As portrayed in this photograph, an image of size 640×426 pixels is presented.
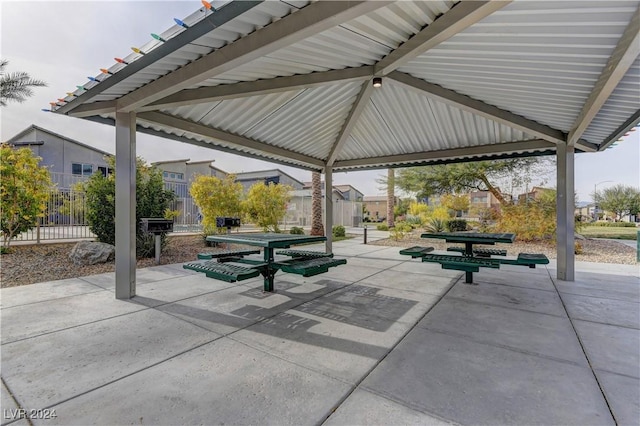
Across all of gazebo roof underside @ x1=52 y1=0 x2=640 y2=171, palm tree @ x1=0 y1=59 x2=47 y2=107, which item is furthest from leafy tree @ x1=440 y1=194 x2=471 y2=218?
palm tree @ x1=0 y1=59 x2=47 y2=107

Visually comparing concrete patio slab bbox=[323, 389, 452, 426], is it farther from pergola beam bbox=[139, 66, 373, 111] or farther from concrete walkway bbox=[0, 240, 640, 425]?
pergola beam bbox=[139, 66, 373, 111]

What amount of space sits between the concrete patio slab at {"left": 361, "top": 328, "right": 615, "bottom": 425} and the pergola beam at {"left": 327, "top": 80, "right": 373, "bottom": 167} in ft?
12.8

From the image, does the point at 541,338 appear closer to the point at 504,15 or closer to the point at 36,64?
the point at 504,15

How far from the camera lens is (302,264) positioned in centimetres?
420

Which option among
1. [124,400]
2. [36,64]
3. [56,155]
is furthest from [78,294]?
[56,155]

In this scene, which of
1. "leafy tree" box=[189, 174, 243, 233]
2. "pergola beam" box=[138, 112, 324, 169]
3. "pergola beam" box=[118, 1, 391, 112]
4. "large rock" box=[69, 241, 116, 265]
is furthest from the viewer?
"leafy tree" box=[189, 174, 243, 233]

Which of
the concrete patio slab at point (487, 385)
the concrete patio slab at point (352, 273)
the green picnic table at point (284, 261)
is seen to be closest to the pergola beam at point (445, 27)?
the green picnic table at point (284, 261)

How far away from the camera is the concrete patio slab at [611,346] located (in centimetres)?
252

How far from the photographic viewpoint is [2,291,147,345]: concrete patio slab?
320cm

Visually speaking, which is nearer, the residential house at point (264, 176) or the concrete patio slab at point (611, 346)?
the concrete patio slab at point (611, 346)

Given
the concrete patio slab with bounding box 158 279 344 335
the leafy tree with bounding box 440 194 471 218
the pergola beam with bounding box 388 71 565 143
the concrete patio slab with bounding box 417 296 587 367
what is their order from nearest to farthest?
the concrete patio slab with bounding box 417 296 587 367 < the concrete patio slab with bounding box 158 279 344 335 < the pergola beam with bounding box 388 71 565 143 < the leafy tree with bounding box 440 194 471 218

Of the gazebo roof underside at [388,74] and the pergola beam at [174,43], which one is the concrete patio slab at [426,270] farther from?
the pergola beam at [174,43]

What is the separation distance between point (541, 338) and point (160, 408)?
11.9 ft

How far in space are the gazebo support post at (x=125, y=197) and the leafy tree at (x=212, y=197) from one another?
5.65 metres
